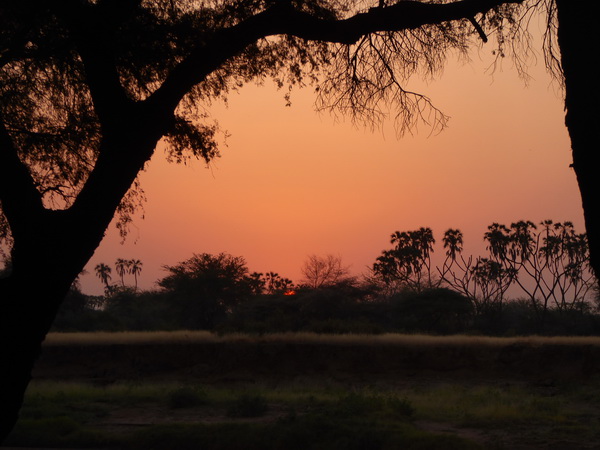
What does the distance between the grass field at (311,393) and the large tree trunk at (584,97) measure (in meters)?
10.5

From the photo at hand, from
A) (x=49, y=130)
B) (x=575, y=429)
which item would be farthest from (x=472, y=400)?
(x=49, y=130)

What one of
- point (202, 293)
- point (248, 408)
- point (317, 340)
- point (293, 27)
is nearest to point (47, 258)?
point (293, 27)

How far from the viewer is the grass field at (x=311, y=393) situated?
653 inches

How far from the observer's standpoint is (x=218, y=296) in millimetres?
57250

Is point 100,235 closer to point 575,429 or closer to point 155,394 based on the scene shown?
point 575,429

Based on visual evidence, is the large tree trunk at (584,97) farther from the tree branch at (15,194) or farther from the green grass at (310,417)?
the green grass at (310,417)

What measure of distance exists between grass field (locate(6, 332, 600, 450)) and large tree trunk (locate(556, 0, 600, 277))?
413 inches

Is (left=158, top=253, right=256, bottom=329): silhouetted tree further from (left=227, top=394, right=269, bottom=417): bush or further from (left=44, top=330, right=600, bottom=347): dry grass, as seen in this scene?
(left=227, top=394, right=269, bottom=417): bush

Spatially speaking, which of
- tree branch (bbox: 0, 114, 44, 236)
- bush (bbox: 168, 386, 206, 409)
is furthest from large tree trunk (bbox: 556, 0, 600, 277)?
bush (bbox: 168, 386, 206, 409)

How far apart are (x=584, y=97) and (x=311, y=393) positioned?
876 inches

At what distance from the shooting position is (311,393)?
86.5ft

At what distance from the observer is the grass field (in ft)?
54.4

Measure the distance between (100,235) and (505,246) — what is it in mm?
71701

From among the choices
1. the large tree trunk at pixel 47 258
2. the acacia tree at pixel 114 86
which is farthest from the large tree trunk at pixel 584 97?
the large tree trunk at pixel 47 258
